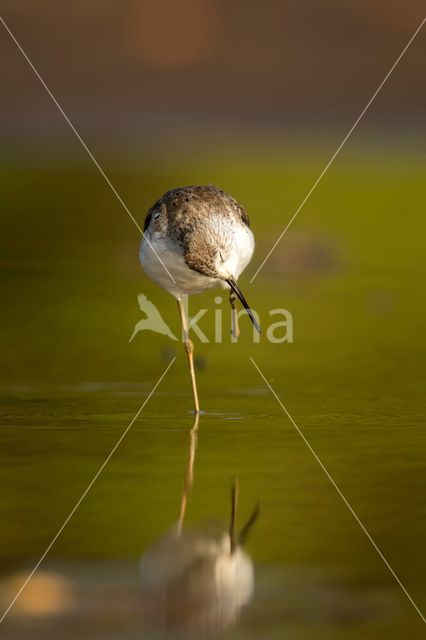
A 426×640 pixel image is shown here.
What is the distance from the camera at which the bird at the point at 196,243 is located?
10859mm

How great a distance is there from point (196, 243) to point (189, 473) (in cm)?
264

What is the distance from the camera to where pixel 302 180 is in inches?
1200

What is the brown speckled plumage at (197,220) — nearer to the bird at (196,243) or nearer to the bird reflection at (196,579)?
the bird at (196,243)

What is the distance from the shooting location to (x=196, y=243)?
10.8 meters

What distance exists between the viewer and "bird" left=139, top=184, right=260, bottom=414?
428 inches

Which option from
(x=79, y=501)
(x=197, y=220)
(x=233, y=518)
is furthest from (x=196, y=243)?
(x=233, y=518)

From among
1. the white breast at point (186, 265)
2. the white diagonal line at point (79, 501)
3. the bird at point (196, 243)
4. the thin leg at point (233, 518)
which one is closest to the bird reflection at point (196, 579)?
the thin leg at point (233, 518)

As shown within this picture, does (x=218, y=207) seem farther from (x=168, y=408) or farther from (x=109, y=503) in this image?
(x=109, y=503)

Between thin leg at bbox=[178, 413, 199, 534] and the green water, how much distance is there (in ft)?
0.14

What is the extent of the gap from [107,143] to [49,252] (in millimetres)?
24600

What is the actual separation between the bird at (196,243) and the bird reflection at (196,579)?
11.1 feet

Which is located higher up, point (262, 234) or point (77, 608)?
point (262, 234)

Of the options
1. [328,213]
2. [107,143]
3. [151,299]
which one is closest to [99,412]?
[151,299]

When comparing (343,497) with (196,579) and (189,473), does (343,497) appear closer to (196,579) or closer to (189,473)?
(189,473)
